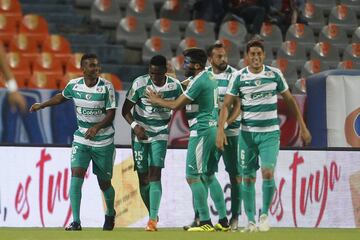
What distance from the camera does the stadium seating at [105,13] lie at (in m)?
21.0

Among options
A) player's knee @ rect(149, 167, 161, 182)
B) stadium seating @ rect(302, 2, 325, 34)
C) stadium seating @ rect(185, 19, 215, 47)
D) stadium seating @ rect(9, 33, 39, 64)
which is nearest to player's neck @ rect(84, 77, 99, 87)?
player's knee @ rect(149, 167, 161, 182)

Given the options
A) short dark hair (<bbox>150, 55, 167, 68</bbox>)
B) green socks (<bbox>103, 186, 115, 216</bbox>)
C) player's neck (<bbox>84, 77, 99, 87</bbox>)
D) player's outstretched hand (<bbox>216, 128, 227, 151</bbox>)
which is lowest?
green socks (<bbox>103, 186, 115, 216</bbox>)

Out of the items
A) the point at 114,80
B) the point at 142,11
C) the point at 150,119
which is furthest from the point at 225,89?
the point at 142,11

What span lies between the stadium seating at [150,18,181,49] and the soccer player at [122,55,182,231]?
771cm

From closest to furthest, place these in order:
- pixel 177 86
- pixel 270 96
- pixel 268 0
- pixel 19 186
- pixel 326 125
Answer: pixel 270 96
pixel 177 86
pixel 19 186
pixel 326 125
pixel 268 0

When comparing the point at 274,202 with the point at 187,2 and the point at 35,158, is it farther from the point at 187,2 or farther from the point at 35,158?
the point at 187,2

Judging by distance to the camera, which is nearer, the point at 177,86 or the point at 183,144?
the point at 177,86

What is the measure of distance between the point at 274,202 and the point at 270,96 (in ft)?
12.0

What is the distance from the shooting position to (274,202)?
51.8ft

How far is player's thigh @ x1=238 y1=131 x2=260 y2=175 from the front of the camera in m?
12.4

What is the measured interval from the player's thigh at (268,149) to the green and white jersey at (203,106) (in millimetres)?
838

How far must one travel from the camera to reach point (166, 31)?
21016mm

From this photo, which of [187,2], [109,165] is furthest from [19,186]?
[187,2]

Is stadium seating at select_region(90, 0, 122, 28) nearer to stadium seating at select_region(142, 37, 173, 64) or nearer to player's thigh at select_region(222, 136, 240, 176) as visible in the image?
stadium seating at select_region(142, 37, 173, 64)
